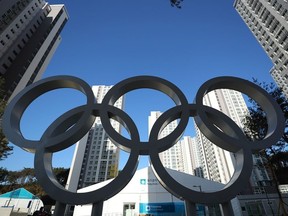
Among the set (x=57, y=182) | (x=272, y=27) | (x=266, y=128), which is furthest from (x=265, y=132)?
(x=272, y=27)

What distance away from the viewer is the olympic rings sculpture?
196 inches

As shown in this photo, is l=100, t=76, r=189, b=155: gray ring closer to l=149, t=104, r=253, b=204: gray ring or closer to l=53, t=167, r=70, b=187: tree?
l=149, t=104, r=253, b=204: gray ring

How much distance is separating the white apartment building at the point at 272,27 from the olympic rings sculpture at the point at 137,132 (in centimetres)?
4229

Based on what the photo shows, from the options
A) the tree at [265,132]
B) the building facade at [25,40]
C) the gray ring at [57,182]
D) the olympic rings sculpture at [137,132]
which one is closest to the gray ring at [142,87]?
the olympic rings sculpture at [137,132]

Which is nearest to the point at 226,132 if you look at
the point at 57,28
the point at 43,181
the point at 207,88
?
the point at 207,88

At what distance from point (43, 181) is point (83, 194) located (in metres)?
1.27

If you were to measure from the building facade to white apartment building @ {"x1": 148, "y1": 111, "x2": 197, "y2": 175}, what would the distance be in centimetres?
7133

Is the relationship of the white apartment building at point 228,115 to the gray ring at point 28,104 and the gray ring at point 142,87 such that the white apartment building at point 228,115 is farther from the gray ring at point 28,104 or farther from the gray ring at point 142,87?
the gray ring at point 28,104

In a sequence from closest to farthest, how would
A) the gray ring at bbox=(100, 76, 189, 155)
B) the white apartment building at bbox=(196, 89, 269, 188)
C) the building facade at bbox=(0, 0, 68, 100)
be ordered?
the gray ring at bbox=(100, 76, 189, 155), the building facade at bbox=(0, 0, 68, 100), the white apartment building at bbox=(196, 89, 269, 188)

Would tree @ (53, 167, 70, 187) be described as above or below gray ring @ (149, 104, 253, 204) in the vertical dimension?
above

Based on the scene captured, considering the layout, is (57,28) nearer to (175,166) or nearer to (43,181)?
(43,181)

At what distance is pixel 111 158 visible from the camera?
69125 mm

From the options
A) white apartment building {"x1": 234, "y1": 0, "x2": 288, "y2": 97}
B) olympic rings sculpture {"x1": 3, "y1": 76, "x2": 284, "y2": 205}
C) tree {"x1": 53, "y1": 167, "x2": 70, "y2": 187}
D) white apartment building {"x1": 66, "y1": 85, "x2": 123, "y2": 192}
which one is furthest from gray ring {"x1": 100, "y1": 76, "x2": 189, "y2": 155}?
tree {"x1": 53, "y1": 167, "x2": 70, "y2": 187}

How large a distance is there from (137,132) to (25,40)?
44129 mm
